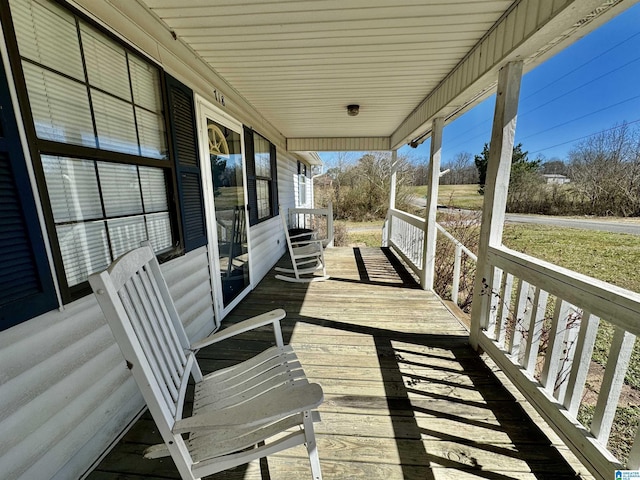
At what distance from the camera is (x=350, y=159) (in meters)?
17.9

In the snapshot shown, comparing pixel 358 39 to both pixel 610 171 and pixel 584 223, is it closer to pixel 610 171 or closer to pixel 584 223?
pixel 610 171

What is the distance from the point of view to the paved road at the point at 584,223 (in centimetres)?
347

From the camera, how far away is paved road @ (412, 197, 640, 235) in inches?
136

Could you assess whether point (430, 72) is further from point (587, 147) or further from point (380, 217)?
point (380, 217)

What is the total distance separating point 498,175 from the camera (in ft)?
6.22

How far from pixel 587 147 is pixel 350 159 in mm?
14657

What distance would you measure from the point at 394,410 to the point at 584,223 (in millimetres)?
4694

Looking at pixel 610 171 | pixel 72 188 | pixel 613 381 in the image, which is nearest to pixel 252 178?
pixel 72 188

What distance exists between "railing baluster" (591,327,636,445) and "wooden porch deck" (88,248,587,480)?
0.28 m

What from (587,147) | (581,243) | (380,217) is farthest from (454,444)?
(380,217)

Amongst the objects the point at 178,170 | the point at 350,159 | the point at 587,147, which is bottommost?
the point at 178,170

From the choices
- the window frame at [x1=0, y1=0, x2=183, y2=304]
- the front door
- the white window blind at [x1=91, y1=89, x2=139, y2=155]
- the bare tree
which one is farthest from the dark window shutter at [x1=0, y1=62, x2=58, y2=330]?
the bare tree

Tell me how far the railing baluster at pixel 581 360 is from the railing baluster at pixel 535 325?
0.27 metres

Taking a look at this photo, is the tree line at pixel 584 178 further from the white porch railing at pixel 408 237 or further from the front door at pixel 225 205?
the front door at pixel 225 205
